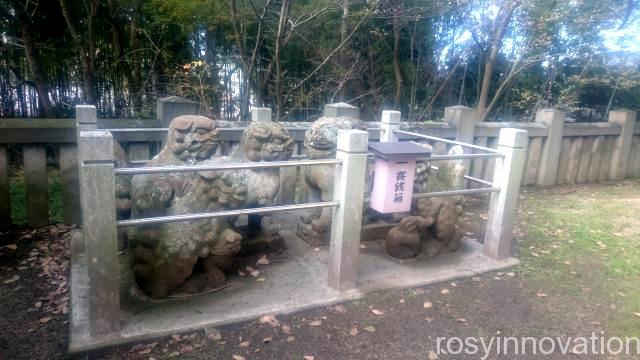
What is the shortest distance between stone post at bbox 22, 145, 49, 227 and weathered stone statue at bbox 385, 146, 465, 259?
3298 mm

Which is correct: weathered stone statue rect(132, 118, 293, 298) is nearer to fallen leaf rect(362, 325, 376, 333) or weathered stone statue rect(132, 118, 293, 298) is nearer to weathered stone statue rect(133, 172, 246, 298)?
weathered stone statue rect(133, 172, 246, 298)

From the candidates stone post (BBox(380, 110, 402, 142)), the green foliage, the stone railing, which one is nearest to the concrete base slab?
the stone railing

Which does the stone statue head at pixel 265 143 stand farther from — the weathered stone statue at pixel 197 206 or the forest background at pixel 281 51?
the forest background at pixel 281 51

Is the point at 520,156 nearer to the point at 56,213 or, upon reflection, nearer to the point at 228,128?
the point at 228,128

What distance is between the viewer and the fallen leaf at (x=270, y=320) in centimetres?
298

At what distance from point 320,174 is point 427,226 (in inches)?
40.6

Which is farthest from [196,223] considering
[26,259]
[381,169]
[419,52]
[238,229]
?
[419,52]

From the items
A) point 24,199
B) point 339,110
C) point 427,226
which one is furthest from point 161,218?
point 24,199

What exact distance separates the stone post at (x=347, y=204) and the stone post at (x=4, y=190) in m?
3.18

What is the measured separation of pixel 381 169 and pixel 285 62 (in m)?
5.77

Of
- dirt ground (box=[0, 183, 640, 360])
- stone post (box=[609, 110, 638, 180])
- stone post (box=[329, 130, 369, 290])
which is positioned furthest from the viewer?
stone post (box=[609, 110, 638, 180])

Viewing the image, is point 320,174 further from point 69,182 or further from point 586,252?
point 586,252

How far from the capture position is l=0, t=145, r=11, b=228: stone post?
431 centimetres

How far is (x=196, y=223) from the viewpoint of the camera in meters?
3.08
